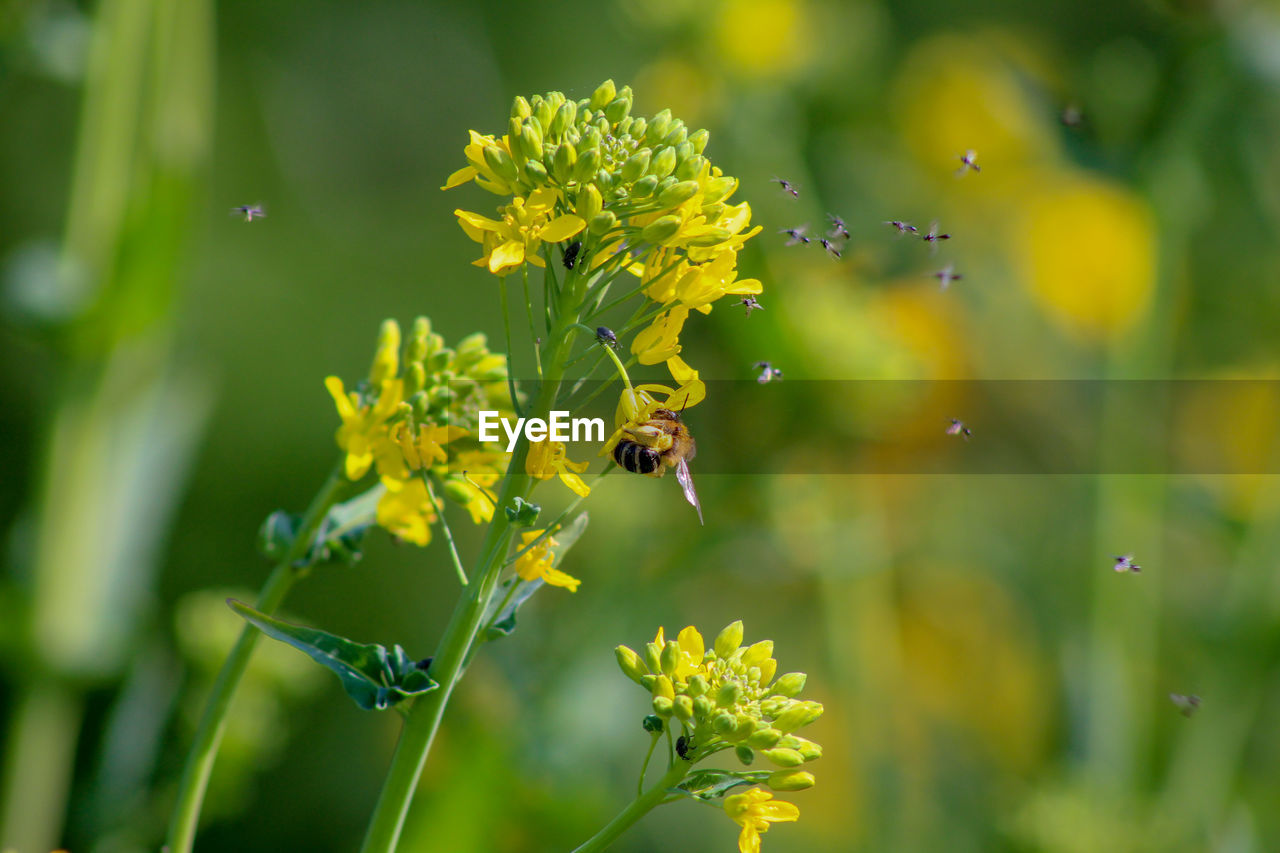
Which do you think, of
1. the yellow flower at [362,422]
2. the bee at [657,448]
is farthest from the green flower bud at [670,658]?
the yellow flower at [362,422]

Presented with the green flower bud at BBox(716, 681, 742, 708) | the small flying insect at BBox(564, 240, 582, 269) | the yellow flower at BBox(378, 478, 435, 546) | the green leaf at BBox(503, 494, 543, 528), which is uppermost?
the small flying insect at BBox(564, 240, 582, 269)

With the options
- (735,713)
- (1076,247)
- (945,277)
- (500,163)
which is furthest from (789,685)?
(1076,247)

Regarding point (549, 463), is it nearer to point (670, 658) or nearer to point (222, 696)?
point (670, 658)

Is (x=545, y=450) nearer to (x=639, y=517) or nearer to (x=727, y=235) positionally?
(x=727, y=235)

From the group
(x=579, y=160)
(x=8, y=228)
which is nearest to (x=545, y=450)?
(x=579, y=160)

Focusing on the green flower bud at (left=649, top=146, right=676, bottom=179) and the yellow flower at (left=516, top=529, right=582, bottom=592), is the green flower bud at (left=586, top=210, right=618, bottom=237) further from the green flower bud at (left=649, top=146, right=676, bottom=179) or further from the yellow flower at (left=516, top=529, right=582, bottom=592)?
the yellow flower at (left=516, top=529, right=582, bottom=592)

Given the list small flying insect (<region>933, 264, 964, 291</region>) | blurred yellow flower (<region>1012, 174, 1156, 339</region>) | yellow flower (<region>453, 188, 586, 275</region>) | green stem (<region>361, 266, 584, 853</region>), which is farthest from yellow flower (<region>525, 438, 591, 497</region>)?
blurred yellow flower (<region>1012, 174, 1156, 339</region>)

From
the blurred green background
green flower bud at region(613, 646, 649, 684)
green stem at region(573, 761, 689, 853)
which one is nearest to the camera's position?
green stem at region(573, 761, 689, 853)
